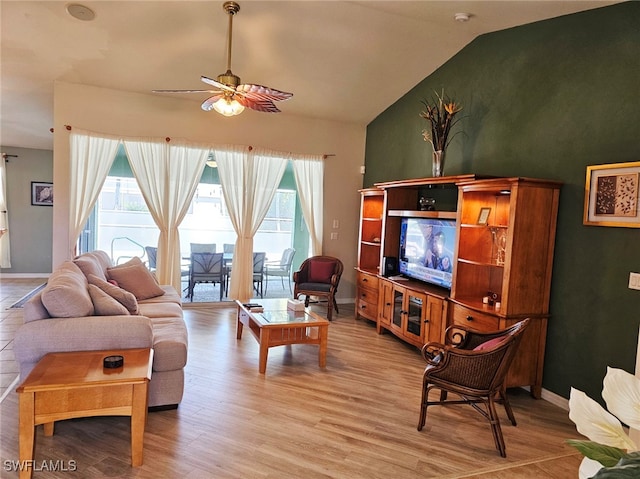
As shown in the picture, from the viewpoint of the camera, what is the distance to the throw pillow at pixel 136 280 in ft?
14.3

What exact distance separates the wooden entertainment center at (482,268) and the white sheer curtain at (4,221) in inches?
264

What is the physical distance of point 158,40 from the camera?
169 inches

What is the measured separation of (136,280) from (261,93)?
2477mm

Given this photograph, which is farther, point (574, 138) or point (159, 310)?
point (159, 310)

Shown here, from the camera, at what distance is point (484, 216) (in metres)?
3.87

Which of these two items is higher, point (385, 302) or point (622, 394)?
point (622, 394)

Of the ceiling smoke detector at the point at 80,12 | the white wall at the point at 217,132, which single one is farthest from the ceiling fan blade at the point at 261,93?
the white wall at the point at 217,132

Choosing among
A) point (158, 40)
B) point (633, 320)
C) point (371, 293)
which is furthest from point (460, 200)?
point (158, 40)

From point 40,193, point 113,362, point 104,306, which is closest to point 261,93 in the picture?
point 104,306

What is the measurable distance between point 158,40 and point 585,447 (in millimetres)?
4873

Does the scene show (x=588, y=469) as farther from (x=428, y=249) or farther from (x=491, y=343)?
(x=428, y=249)

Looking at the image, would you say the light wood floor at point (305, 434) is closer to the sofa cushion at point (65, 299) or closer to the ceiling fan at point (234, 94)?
the sofa cushion at point (65, 299)

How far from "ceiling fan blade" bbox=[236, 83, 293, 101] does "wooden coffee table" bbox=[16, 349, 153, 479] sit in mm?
2195

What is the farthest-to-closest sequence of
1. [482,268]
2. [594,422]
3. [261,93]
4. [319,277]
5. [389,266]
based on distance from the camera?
1. [319,277]
2. [389,266]
3. [482,268]
4. [261,93]
5. [594,422]
